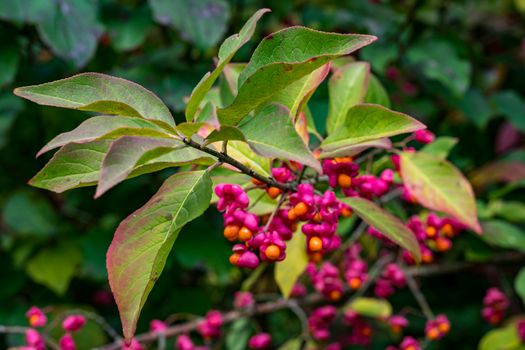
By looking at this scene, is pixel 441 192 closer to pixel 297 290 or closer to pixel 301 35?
pixel 301 35

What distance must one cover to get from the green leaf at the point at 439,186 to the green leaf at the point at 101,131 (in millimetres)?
535

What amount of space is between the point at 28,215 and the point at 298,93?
4.25 ft

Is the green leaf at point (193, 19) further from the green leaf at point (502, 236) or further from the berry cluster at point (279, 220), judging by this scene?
the green leaf at point (502, 236)

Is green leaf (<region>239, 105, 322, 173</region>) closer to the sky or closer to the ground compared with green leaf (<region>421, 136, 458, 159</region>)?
closer to the sky

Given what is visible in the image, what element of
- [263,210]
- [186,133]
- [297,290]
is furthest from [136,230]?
[297,290]

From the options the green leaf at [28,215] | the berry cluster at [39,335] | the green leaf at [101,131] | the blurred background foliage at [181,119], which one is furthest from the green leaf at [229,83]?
the green leaf at [28,215]

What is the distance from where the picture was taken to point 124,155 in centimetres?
70

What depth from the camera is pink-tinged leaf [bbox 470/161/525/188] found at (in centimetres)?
181

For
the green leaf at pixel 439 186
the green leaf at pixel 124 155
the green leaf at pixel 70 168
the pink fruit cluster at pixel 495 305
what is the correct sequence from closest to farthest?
1. the green leaf at pixel 124 155
2. the green leaf at pixel 70 168
3. the green leaf at pixel 439 186
4. the pink fruit cluster at pixel 495 305

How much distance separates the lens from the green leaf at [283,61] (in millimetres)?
793

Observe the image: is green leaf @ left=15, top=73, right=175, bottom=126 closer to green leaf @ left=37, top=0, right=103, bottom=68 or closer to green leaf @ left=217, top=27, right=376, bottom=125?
green leaf @ left=217, top=27, right=376, bottom=125

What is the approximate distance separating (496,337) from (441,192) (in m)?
0.81

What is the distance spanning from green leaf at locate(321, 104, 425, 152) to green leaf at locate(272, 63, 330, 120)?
7 cm

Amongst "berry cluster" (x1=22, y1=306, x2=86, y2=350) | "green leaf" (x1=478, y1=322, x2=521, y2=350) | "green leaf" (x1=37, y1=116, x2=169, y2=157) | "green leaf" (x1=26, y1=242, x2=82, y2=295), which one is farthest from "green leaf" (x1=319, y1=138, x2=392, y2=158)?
"green leaf" (x1=26, y1=242, x2=82, y2=295)
